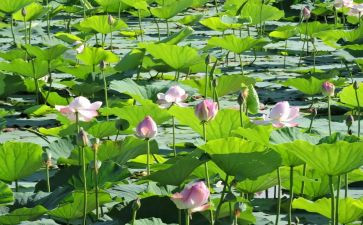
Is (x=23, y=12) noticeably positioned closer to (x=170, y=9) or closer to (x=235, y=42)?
(x=170, y=9)

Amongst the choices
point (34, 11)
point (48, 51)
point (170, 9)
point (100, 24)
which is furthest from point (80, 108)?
point (170, 9)

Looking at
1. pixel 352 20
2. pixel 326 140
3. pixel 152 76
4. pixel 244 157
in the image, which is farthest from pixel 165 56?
pixel 352 20

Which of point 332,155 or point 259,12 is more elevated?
point 332,155

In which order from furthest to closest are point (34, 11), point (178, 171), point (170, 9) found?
point (170, 9) → point (34, 11) → point (178, 171)

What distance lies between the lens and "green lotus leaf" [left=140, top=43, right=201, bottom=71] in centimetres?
327

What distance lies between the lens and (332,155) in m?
1.66

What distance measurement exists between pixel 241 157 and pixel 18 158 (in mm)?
532

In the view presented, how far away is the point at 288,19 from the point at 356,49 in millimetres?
2229

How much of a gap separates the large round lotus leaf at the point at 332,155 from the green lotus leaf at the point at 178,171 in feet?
0.65

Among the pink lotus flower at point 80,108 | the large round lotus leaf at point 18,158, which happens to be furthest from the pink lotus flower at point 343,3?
the large round lotus leaf at point 18,158

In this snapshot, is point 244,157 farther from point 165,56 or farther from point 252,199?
point 165,56

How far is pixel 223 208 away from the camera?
76.3 inches

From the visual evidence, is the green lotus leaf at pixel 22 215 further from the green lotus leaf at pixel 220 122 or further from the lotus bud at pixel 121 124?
the lotus bud at pixel 121 124

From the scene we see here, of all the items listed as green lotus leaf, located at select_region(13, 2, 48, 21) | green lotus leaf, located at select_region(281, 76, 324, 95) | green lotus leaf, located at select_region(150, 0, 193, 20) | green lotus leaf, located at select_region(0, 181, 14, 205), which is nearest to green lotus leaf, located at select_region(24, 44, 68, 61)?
green lotus leaf, located at select_region(281, 76, 324, 95)
